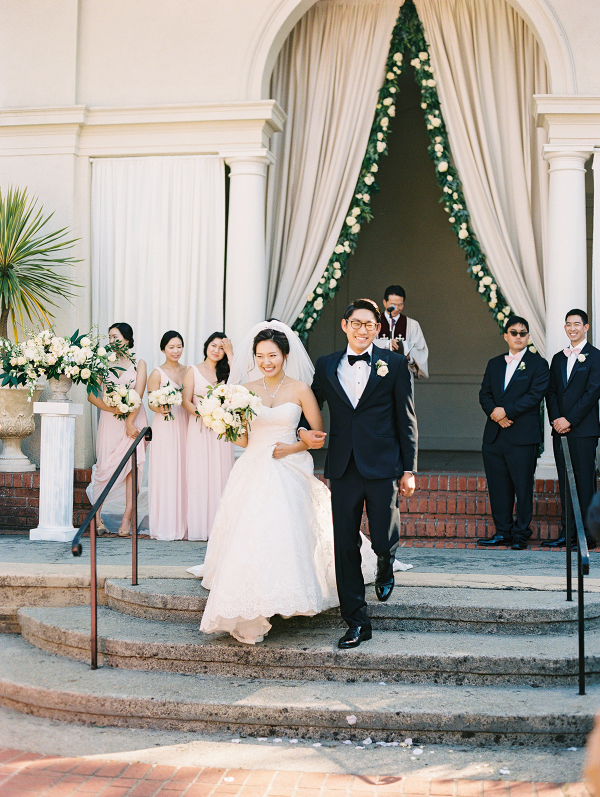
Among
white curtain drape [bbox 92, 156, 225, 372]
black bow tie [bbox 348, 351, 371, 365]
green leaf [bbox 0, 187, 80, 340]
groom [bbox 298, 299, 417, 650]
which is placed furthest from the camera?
white curtain drape [bbox 92, 156, 225, 372]

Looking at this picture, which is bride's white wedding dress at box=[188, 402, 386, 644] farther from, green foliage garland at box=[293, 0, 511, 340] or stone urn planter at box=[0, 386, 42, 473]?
green foliage garland at box=[293, 0, 511, 340]

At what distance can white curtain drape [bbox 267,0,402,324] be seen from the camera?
8.88 m

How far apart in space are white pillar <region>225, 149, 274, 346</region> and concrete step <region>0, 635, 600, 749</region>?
4.29 meters

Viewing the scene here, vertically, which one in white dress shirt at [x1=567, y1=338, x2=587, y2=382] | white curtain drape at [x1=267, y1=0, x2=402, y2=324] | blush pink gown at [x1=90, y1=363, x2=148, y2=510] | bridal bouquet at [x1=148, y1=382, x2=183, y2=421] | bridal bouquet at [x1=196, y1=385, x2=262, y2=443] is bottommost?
blush pink gown at [x1=90, y1=363, x2=148, y2=510]

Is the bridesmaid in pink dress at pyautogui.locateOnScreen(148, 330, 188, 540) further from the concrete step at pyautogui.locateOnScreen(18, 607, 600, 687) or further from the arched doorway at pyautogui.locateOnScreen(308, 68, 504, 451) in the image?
the arched doorway at pyautogui.locateOnScreen(308, 68, 504, 451)

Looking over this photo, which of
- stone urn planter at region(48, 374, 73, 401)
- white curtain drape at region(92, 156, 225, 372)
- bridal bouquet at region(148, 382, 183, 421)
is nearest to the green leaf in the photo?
white curtain drape at region(92, 156, 225, 372)

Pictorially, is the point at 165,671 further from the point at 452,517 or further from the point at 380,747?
the point at 452,517

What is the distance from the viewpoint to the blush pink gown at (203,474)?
7754mm

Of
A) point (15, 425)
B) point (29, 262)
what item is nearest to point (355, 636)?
point (15, 425)

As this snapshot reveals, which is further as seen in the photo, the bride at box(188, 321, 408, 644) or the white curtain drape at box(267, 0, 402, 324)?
the white curtain drape at box(267, 0, 402, 324)

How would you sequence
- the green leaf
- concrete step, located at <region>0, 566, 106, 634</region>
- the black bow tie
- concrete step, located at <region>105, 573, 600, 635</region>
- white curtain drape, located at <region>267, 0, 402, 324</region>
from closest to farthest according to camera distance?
1. the black bow tie
2. concrete step, located at <region>105, 573, 600, 635</region>
3. concrete step, located at <region>0, 566, 106, 634</region>
4. the green leaf
5. white curtain drape, located at <region>267, 0, 402, 324</region>

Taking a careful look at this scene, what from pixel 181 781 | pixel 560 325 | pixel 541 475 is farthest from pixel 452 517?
pixel 181 781

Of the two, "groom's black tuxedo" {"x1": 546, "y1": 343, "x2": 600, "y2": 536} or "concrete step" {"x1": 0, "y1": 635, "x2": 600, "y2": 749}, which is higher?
"groom's black tuxedo" {"x1": 546, "y1": 343, "x2": 600, "y2": 536}

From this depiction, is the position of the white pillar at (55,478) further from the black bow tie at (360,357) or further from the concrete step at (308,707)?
the black bow tie at (360,357)
